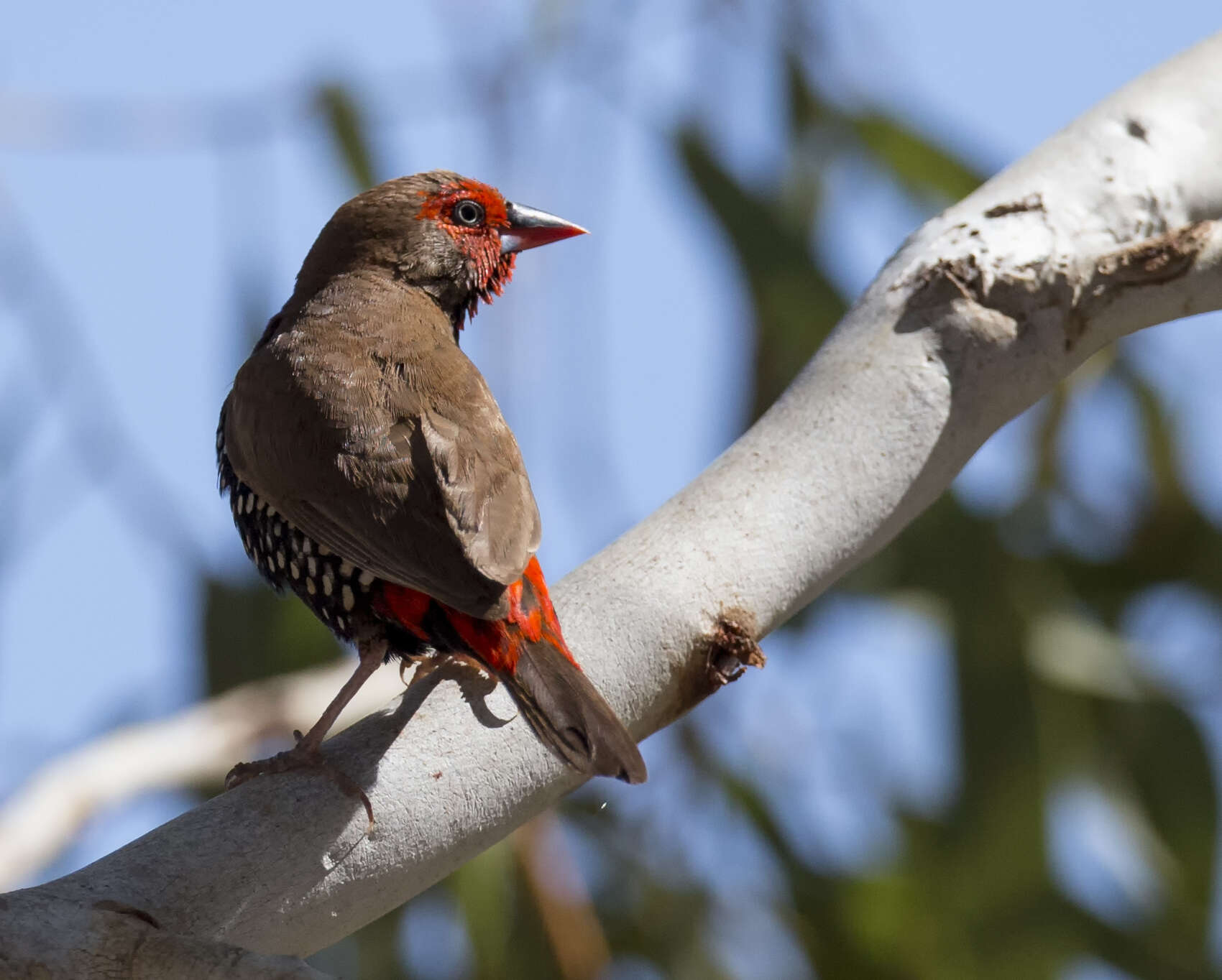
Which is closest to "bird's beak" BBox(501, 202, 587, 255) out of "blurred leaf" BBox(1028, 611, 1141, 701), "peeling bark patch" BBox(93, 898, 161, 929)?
"blurred leaf" BBox(1028, 611, 1141, 701)

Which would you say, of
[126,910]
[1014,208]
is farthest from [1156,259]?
[126,910]

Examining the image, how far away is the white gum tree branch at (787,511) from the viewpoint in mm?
1945

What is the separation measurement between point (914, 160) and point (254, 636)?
2.47 m

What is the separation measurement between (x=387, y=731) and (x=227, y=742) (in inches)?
79.3

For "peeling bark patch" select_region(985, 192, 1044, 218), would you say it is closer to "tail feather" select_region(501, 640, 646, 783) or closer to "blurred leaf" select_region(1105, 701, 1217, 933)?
"tail feather" select_region(501, 640, 646, 783)

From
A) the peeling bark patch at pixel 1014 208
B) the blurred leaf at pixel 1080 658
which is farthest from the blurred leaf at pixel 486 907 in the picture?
the peeling bark patch at pixel 1014 208

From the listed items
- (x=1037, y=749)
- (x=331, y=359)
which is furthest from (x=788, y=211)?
(x=331, y=359)

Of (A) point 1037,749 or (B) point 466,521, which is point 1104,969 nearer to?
(A) point 1037,749

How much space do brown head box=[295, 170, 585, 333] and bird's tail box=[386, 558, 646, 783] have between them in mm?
1207

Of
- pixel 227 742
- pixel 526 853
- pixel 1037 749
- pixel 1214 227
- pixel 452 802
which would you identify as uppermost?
pixel 1214 227

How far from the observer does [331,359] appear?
9.46 feet

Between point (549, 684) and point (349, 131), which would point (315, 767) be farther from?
point (349, 131)

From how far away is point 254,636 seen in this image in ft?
15.5

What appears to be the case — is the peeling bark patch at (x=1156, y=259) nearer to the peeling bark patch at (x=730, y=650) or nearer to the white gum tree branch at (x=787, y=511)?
the white gum tree branch at (x=787, y=511)
